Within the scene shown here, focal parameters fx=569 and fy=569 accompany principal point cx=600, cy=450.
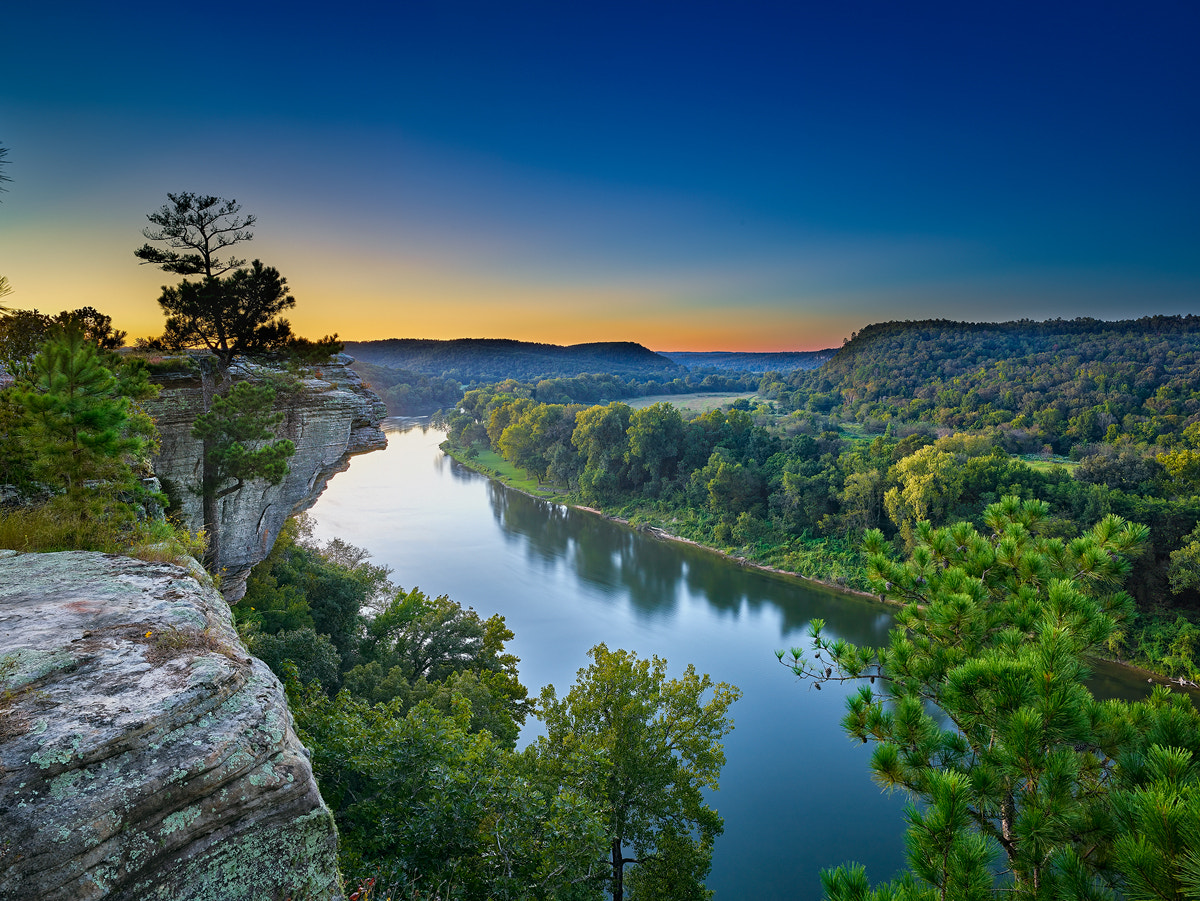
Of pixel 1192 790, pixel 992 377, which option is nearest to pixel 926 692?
pixel 1192 790

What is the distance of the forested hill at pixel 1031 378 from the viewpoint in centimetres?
3219

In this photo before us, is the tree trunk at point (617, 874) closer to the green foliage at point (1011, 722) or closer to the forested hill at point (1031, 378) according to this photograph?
the green foliage at point (1011, 722)

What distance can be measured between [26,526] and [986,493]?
2656cm

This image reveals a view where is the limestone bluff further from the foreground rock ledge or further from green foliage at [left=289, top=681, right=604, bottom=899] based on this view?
green foliage at [left=289, top=681, right=604, bottom=899]

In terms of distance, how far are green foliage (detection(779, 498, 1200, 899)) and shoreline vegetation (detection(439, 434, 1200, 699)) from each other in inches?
57.6

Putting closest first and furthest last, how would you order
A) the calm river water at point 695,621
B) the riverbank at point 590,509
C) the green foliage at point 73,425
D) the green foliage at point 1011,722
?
the green foliage at point 1011,722 → the green foliage at point 73,425 → the calm river water at point 695,621 → the riverbank at point 590,509

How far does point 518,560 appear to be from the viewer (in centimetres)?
2605

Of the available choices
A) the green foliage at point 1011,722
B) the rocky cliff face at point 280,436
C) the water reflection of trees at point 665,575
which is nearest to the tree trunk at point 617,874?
the green foliage at point 1011,722

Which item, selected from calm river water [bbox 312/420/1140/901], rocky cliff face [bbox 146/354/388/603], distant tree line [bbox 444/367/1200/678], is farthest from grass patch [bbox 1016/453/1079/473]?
rocky cliff face [bbox 146/354/388/603]

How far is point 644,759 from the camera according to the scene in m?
8.23

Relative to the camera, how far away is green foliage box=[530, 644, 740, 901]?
7762 mm

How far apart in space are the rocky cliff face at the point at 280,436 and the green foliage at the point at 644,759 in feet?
21.6

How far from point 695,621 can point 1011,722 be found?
1755 cm

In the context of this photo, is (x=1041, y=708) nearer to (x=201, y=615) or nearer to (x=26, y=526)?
(x=201, y=615)
